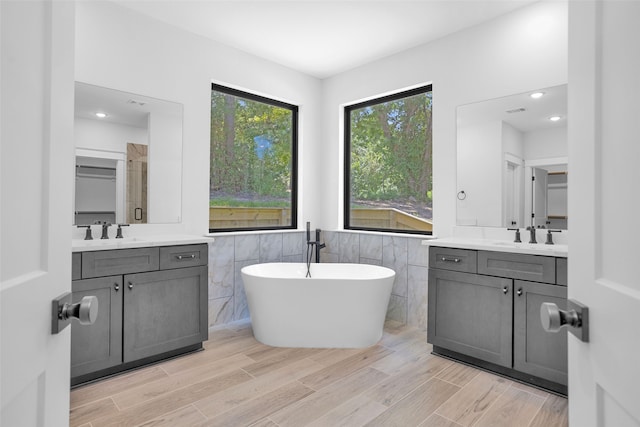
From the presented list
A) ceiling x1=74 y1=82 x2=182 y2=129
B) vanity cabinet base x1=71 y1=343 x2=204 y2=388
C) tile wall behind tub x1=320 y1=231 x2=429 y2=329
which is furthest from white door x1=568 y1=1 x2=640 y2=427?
ceiling x1=74 y1=82 x2=182 y2=129

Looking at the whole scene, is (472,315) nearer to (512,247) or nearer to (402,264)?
(512,247)

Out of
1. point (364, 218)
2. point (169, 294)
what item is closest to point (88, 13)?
point (169, 294)

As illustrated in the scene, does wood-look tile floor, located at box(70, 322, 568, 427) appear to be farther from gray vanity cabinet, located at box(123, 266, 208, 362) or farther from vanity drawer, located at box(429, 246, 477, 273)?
vanity drawer, located at box(429, 246, 477, 273)

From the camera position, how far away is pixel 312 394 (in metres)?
2.25

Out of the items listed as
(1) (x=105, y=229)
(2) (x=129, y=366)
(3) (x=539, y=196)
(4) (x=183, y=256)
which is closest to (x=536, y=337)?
(3) (x=539, y=196)

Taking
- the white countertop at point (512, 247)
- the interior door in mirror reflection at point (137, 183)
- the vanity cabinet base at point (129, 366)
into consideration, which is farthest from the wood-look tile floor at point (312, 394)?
the interior door in mirror reflection at point (137, 183)

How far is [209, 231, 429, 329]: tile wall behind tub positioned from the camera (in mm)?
3492

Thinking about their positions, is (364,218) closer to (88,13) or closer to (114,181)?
(114,181)

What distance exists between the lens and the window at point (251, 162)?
12.3 feet

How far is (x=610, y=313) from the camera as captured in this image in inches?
23.3

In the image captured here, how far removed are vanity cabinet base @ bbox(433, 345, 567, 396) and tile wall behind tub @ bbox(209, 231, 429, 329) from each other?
2.10 ft

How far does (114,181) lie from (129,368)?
4.65 feet

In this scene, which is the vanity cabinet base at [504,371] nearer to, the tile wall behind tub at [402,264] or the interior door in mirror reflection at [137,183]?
the tile wall behind tub at [402,264]

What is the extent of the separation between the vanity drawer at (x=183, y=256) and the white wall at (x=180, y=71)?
0.51m
